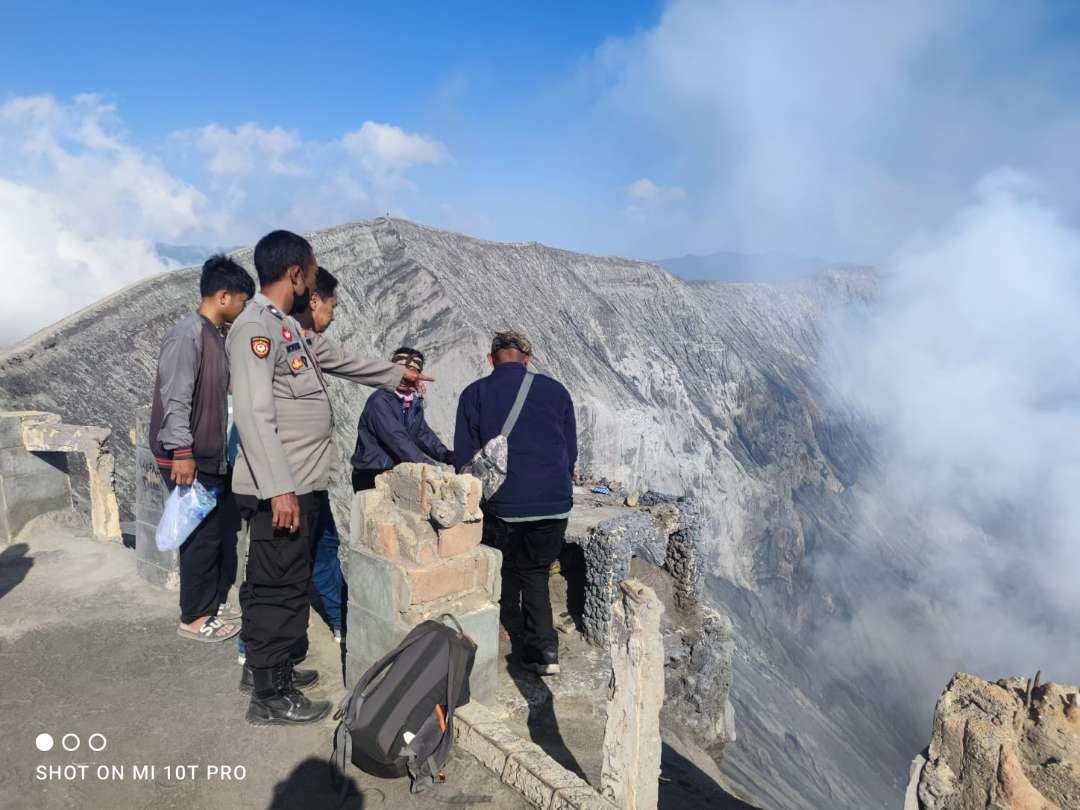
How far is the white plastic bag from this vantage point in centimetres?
363

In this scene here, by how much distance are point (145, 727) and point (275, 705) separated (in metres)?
0.67

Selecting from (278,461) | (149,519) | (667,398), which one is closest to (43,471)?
(149,519)

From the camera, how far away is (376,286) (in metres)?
25.1

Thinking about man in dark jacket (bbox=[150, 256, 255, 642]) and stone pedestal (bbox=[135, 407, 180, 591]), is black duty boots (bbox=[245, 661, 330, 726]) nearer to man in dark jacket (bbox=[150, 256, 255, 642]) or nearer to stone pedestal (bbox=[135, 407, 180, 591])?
man in dark jacket (bbox=[150, 256, 255, 642])

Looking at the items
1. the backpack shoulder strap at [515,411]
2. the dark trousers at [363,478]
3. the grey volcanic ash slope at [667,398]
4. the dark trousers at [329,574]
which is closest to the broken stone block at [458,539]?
the backpack shoulder strap at [515,411]

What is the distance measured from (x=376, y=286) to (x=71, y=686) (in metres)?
22.6

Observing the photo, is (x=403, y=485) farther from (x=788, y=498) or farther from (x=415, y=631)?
(x=788, y=498)

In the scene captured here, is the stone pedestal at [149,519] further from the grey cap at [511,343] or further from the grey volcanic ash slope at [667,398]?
the grey volcanic ash slope at [667,398]

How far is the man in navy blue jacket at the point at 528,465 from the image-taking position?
152 inches

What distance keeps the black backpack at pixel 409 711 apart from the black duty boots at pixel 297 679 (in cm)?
85

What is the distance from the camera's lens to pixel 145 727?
3.29 m

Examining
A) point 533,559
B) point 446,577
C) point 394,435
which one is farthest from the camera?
point 394,435

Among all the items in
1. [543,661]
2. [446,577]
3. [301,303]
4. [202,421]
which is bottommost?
[543,661]

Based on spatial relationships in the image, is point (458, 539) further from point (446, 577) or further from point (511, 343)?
point (511, 343)
